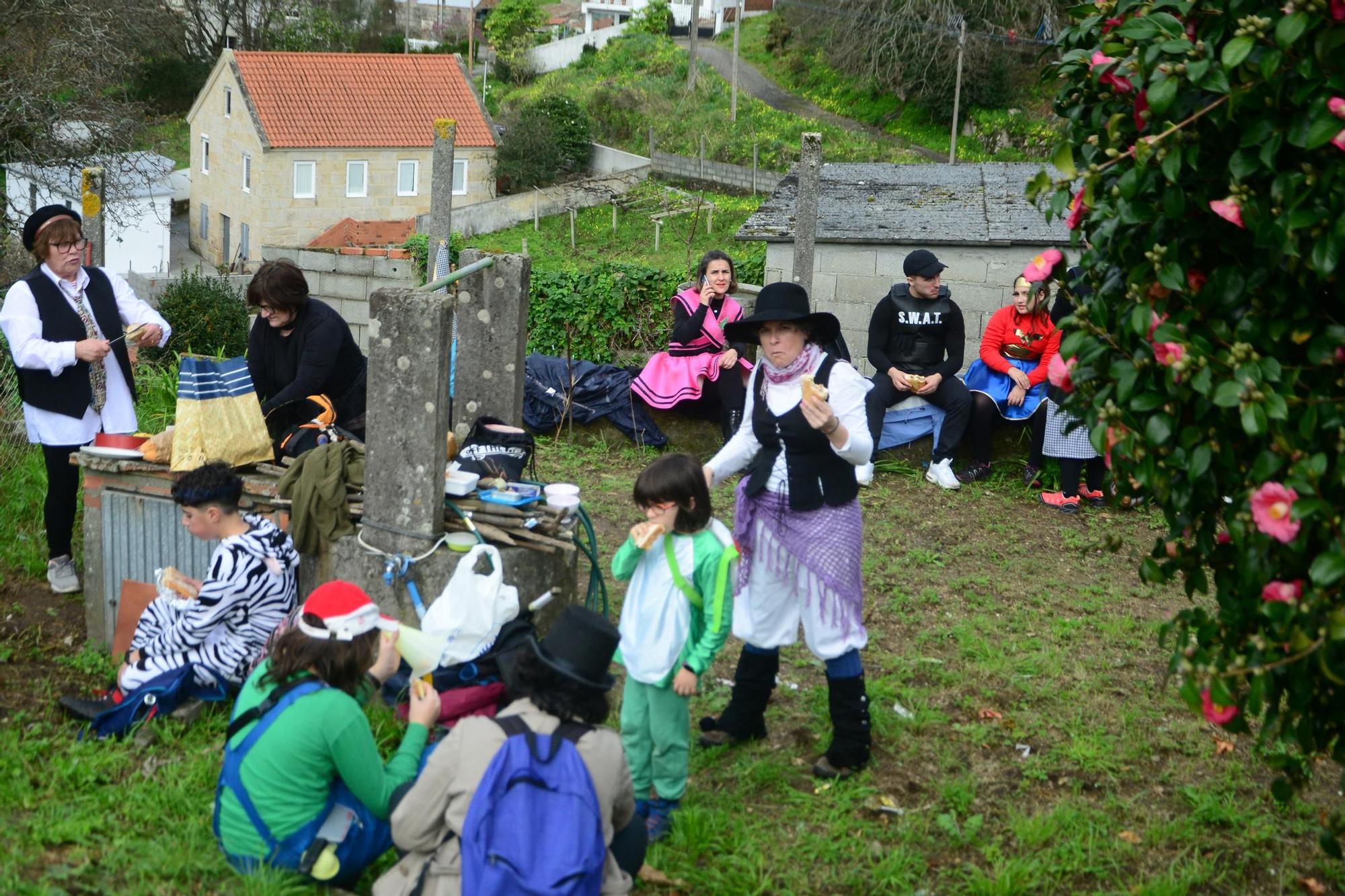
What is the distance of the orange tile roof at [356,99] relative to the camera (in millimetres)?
37281

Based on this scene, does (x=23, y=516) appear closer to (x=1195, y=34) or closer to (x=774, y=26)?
(x=1195, y=34)

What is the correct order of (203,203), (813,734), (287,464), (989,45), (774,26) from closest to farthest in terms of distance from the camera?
(813,734) < (287,464) < (989,45) < (203,203) < (774,26)

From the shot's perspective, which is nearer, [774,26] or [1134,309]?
[1134,309]

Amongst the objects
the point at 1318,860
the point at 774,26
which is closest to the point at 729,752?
the point at 1318,860

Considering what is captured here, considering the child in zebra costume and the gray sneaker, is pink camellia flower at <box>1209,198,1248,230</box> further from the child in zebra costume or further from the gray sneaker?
the gray sneaker

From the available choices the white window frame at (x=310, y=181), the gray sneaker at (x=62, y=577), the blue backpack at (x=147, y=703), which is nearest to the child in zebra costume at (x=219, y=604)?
the blue backpack at (x=147, y=703)

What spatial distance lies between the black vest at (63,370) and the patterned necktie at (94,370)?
0.02m

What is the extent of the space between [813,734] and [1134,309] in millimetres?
2738

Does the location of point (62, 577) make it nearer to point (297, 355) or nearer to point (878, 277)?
point (297, 355)

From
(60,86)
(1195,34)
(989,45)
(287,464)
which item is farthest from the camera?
(989,45)

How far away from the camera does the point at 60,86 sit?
17547mm

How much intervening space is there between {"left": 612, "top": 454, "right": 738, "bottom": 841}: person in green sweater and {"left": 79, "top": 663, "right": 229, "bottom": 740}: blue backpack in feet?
6.08

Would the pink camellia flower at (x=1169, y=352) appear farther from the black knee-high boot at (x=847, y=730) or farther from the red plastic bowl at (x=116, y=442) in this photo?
the red plastic bowl at (x=116, y=442)

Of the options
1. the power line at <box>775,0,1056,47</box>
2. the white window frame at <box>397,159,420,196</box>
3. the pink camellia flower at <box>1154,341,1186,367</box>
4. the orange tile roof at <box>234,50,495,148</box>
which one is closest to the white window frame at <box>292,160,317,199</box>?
the orange tile roof at <box>234,50,495,148</box>
